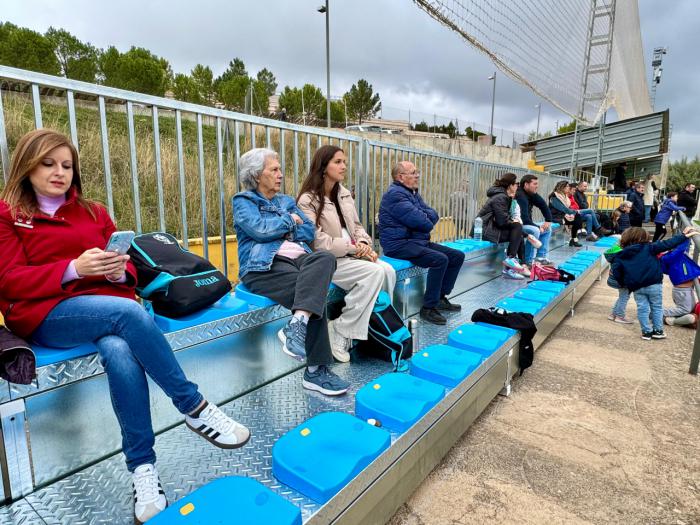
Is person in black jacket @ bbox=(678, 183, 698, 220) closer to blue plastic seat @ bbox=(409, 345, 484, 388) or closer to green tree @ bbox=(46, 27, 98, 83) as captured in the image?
blue plastic seat @ bbox=(409, 345, 484, 388)

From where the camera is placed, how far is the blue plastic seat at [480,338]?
9.12 feet

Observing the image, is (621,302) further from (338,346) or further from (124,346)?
(124,346)

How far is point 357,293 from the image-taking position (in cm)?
278

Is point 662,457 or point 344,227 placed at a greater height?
point 344,227

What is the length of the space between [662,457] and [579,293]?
3495 millimetres

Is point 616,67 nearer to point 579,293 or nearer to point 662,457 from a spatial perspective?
point 579,293

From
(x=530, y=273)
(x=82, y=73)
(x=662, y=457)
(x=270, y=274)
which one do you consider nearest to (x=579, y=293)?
(x=530, y=273)

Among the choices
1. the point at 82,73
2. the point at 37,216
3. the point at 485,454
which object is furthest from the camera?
the point at 82,73

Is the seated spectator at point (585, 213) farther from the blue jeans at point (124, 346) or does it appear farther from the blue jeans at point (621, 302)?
the blue jeans at point (124, 346)

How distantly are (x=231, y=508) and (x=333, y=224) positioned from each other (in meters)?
2.25

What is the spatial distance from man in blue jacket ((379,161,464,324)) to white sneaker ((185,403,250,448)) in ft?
7.84

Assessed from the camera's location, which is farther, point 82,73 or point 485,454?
point 82,73

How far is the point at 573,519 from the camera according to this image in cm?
189

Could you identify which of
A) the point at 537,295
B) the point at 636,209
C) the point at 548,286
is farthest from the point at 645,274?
the point at 636,209
